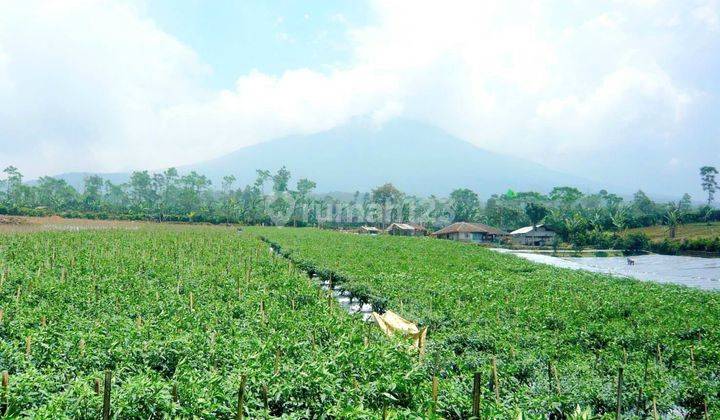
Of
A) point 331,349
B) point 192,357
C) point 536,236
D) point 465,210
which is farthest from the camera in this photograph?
point 465,210

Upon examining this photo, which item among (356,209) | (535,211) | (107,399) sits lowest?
(107,399)

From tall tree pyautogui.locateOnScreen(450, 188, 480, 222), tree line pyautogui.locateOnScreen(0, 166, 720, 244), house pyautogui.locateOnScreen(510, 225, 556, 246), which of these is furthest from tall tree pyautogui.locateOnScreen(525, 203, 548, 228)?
tall tree pyautogui.locateOnScreen(450, 188, 480, 222)

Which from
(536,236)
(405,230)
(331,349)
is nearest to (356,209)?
(405,230)

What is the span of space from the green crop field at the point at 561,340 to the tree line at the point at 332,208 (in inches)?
1745

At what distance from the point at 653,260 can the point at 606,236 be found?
11.6 meters

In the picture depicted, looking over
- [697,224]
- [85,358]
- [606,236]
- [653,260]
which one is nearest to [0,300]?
[85,358]

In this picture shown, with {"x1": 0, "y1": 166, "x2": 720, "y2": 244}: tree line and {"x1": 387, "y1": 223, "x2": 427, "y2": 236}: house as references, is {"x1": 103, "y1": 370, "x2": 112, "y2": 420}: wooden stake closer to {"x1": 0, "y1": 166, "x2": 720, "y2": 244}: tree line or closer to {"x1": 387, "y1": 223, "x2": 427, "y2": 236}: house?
{"x1": 0, "y1": 166, "x2": 720, "y2": 244}: tree line

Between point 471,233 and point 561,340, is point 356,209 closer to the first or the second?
point 471,233

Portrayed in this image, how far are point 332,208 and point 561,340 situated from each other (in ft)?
326

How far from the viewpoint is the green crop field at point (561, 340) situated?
6664 mm

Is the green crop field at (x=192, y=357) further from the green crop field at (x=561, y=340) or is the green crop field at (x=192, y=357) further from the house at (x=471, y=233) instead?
the house at (x=471, y=233)

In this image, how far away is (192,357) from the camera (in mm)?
7094

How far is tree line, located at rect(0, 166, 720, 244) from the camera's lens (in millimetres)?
65500

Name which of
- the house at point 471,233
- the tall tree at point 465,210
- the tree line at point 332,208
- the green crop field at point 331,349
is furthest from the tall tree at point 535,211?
the green crop field at point 331,349
